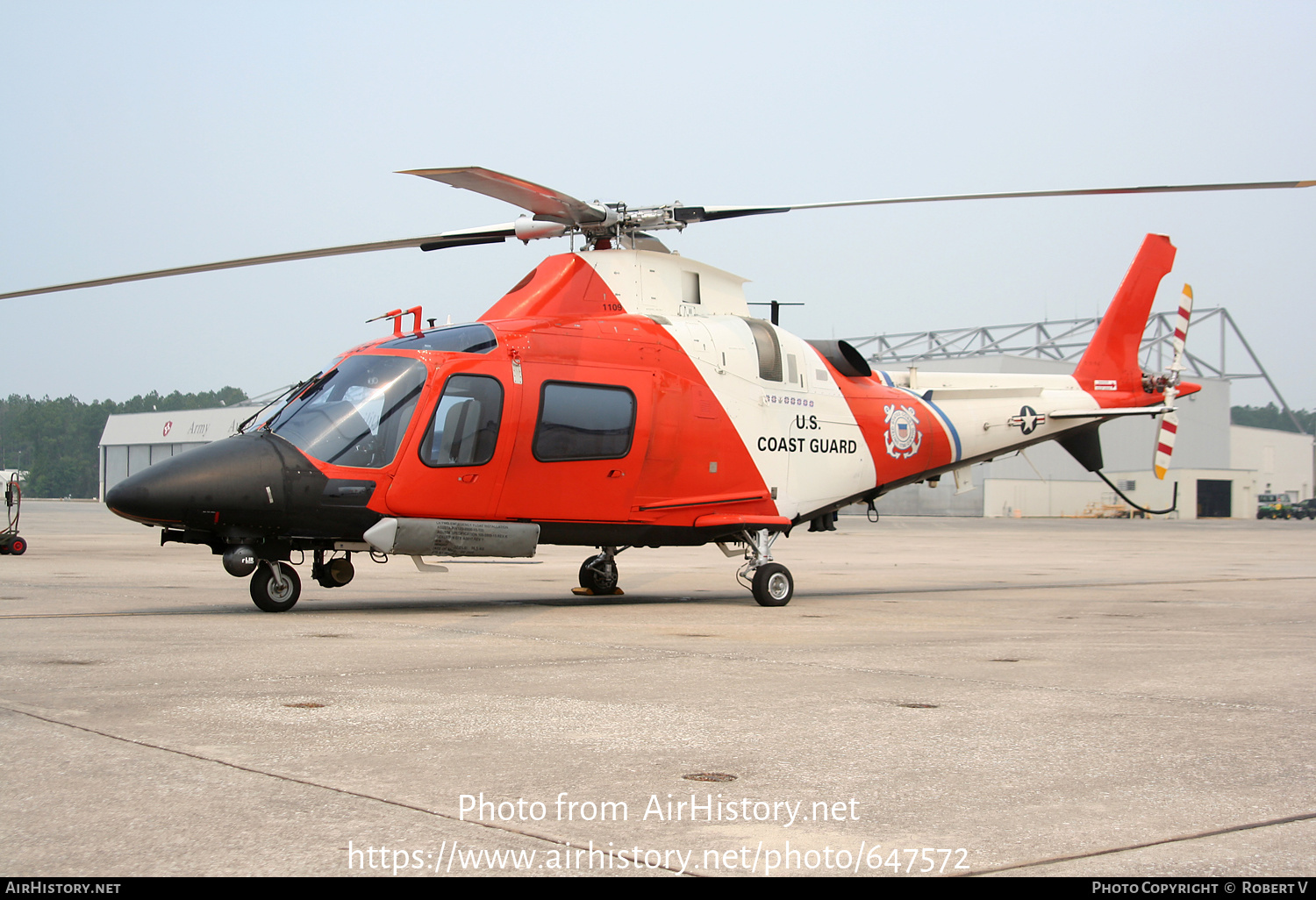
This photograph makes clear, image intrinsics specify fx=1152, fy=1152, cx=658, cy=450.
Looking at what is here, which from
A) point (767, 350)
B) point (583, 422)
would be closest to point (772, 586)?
point (767, 350)

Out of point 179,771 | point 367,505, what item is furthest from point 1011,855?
point 367,505

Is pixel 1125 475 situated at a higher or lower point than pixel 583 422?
lower

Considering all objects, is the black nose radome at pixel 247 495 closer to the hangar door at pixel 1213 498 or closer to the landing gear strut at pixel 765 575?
the landing gear strut at pixel 765 575

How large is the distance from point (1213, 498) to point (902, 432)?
7883 cm

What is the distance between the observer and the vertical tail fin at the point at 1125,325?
17.0 m

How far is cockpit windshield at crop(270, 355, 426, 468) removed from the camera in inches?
431

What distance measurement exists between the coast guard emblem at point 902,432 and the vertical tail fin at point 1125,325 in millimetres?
3331

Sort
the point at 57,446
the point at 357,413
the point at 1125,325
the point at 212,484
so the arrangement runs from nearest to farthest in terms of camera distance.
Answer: the point at 212,484 → the point at 357,413 → the point at 1125,325 → the point at 57,446

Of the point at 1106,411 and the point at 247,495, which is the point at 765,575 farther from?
the point at 1106,411

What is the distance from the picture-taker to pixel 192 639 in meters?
8.66

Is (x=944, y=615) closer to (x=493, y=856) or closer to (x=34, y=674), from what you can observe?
(x=34, y=674)

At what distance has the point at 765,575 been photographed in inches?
527

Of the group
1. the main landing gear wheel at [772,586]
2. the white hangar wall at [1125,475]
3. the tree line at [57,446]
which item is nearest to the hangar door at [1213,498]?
the white hangar wall at [1125,475]

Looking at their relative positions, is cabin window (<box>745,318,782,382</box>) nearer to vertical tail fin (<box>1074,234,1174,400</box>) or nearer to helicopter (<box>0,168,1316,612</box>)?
helicopter (<box>0,168,1316,612</box>)
